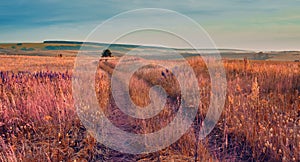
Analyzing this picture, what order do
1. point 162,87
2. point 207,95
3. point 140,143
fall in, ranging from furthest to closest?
point 162,87 < point 207,95 < point 140,143

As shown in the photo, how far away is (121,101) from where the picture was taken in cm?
818

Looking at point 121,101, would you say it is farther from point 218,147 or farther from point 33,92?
point 218,147

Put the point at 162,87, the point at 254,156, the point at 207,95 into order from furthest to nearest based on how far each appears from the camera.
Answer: the point at 162,87, the point at 207,95, the point at 254,156

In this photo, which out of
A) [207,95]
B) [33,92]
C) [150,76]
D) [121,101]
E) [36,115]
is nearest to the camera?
[36,115]

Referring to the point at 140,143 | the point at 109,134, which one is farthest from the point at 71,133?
the point at 140,143

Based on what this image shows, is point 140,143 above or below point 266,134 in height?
below

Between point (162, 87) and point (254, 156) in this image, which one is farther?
point (162, 87)

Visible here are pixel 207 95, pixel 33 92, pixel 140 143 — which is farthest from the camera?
pixel 33 92

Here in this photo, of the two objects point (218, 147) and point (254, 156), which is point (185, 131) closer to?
point (218, 147)

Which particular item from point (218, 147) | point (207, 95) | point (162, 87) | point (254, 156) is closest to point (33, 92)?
point (162, 87)

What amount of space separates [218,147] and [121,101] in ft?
13.2

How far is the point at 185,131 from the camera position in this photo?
4.92 metres

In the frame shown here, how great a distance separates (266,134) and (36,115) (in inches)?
163

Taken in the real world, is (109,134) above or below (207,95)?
below
